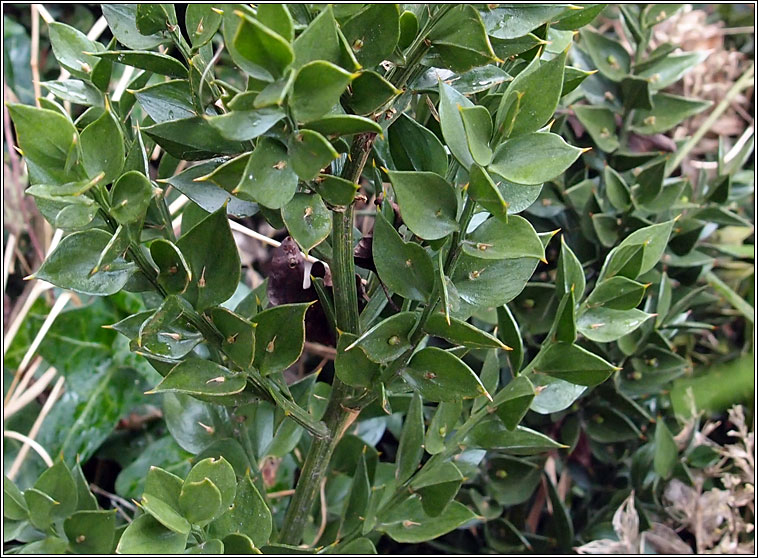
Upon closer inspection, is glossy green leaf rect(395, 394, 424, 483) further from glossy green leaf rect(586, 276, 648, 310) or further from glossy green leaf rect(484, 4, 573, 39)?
glossy green leaf rect(484, 4, 573, 39)

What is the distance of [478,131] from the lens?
43 cm

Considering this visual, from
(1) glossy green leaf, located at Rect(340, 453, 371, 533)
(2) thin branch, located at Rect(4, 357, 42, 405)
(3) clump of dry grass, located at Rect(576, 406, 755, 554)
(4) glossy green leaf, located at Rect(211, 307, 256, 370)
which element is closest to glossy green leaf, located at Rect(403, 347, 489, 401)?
(4) glossy green leaf, located at Rect(211, 307, 256, 370)

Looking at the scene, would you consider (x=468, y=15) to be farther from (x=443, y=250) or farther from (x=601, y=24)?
(x=601, y=24)

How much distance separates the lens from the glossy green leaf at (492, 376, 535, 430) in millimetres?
596

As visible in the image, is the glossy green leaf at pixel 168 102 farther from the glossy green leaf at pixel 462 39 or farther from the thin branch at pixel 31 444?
the thin branch at pixel 31 444

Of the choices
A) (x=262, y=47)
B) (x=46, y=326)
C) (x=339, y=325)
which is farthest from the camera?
(x=46, y=326)

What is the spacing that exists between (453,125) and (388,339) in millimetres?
160

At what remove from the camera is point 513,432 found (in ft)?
2.09

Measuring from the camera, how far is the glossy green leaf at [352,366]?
0.51 metres

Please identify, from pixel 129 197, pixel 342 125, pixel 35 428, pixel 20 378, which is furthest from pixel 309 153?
pixel 20 378

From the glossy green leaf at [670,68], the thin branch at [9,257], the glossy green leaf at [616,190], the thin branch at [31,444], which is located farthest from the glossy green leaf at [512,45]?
the thin branch at [9,257]

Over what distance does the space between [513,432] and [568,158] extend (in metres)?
0.30

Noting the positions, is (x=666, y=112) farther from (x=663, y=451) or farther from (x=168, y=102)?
(x=168, y=102)

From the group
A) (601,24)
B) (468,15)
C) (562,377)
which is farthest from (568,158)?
(601,24)
